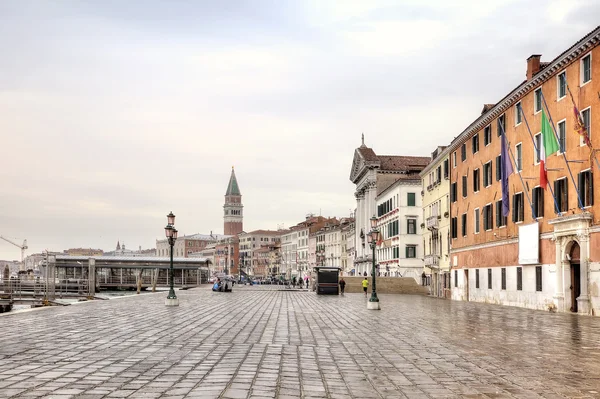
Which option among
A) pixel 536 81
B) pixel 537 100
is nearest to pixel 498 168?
pixel 537 100

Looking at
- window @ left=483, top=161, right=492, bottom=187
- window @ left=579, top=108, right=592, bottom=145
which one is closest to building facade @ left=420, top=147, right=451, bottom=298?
window @ left=483, top=161, right=492, bottom=187

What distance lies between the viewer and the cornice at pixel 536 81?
102ft

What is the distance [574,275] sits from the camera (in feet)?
111

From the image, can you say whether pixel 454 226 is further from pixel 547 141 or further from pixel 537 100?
pixel 547 141

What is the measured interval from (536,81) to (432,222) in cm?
2928

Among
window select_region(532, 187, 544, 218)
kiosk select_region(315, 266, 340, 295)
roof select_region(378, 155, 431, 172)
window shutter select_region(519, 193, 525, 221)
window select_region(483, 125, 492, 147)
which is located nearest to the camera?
window select_region(532, 187, 544, 218)

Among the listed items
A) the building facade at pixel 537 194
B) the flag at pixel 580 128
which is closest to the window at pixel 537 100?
the building facade at pixel 537 194

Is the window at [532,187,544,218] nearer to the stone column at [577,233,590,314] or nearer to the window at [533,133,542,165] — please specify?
the window at [533,133,542,165]

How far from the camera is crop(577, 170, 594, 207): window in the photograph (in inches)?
1219

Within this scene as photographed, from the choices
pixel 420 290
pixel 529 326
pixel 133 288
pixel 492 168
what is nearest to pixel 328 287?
pixel 420 290

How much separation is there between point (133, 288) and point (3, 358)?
357 feet

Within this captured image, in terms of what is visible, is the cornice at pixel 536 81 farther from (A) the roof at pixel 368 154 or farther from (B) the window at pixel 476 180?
(A) the roof at pixel 368 154

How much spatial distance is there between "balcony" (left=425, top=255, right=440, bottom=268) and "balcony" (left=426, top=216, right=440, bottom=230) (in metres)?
2.60

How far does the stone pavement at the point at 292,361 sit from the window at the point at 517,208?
18.4 meters
